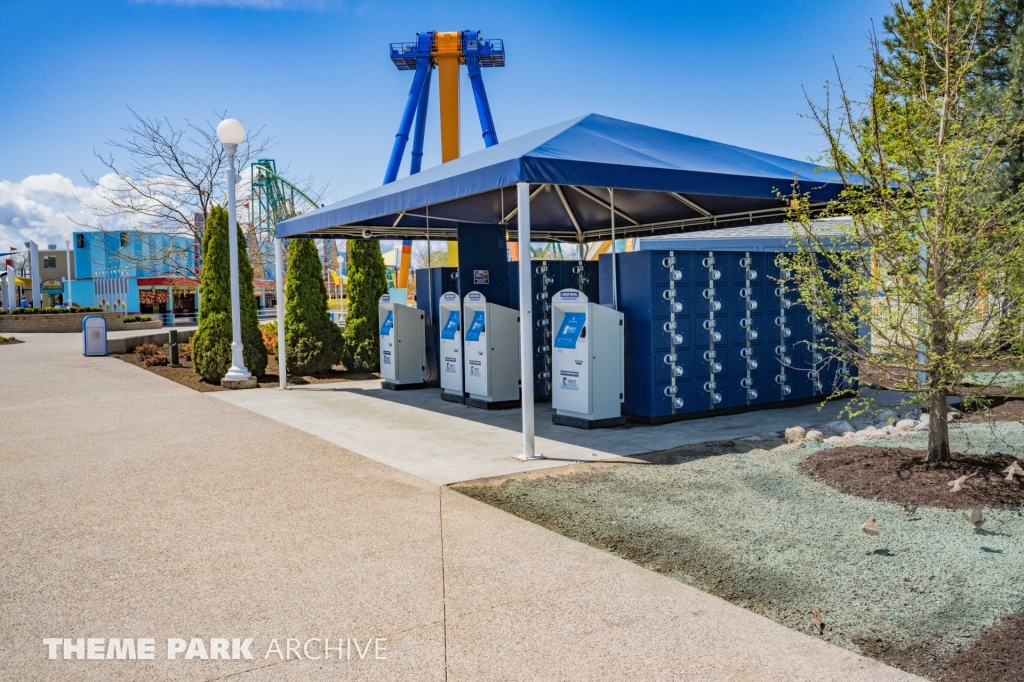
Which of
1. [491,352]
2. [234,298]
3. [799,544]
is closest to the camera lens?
[799,544]

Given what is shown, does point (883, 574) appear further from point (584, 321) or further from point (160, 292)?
point (160, 292)

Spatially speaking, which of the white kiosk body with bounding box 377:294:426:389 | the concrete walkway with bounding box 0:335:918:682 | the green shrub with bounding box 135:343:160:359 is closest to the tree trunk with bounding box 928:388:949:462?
the concrete walkway with bounding box 0:335:918:682

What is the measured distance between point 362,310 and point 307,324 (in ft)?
3.64

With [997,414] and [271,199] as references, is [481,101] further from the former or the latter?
[997,414]

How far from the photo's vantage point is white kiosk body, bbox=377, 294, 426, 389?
12594mm

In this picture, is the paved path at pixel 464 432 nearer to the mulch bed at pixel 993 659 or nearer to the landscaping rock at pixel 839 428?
the landscaping rock at pixel 839 428

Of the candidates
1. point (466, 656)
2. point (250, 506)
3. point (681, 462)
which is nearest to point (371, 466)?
point (250, 506)

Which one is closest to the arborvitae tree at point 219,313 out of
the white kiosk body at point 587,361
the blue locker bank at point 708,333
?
the white kiosk body at point 587,361

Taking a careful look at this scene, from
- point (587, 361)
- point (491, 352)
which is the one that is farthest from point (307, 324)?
point (587, 361)

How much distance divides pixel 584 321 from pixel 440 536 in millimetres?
3991

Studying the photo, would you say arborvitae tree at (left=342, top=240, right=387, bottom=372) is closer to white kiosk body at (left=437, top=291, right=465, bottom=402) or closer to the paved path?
the paved path

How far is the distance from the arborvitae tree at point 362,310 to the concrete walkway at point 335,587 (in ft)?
26.3

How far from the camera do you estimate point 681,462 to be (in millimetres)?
6750

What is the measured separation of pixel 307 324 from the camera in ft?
48.3
